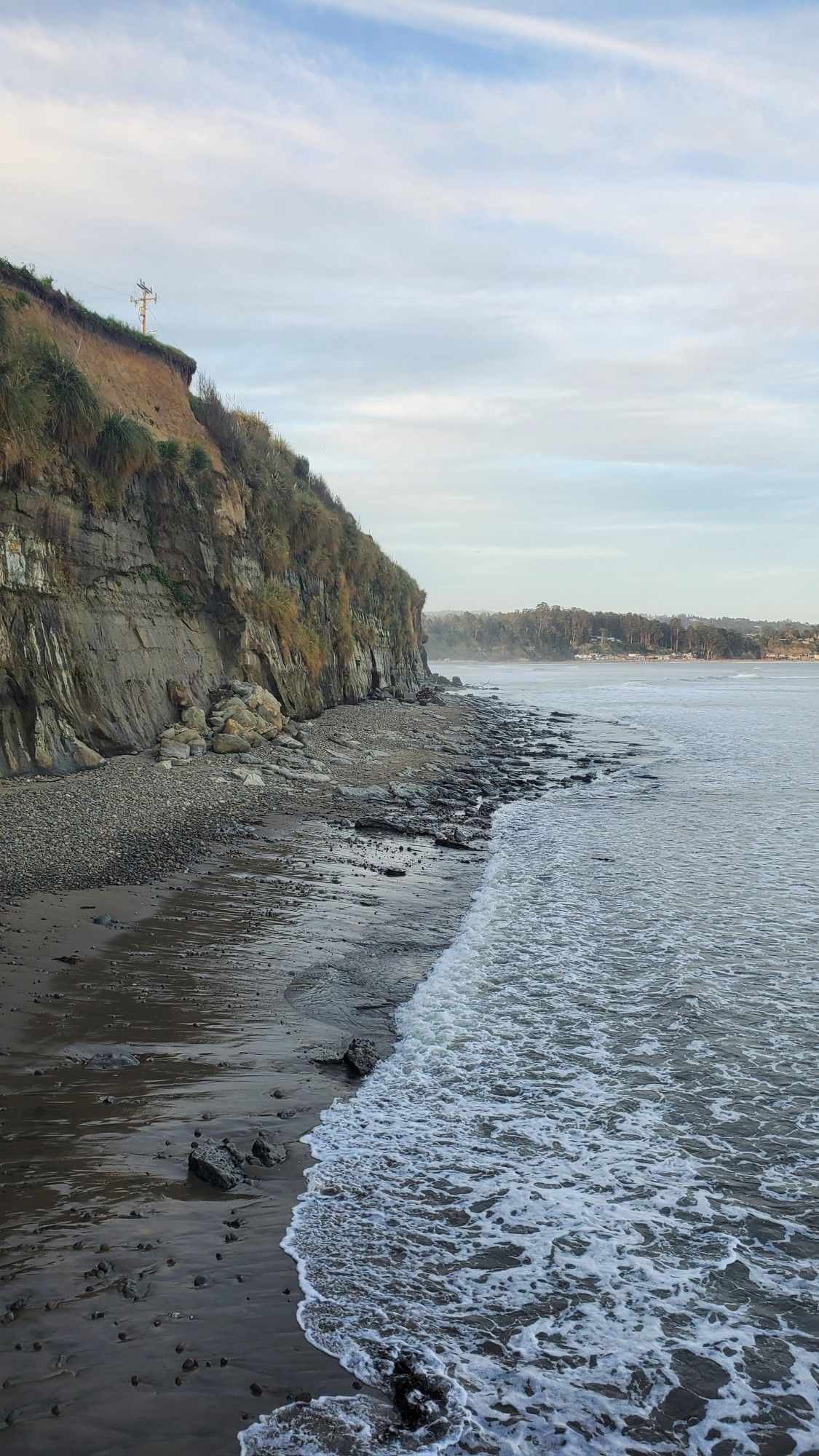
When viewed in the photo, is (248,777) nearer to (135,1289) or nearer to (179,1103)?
(179,1103)

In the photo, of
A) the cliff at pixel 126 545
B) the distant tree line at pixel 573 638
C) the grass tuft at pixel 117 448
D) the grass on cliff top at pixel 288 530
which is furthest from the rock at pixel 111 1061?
the distant tree line at pixel 573 638

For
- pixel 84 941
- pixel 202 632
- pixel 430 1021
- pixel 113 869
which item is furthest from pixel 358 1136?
pixel 202 632

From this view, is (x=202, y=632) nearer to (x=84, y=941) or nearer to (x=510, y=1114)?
(x=84, y=941)

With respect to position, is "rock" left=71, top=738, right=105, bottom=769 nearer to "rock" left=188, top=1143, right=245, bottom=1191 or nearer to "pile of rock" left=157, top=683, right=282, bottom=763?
"pile of rock" left=157, top=683, right=282, bottom=763

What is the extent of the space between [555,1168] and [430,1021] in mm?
2455

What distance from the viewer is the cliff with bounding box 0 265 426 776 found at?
1492cm

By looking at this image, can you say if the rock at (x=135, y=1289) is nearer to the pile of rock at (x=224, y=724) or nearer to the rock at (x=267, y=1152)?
the rock at (x=267, y=1152)

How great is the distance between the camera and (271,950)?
29.8ft

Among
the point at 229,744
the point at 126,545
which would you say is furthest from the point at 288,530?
the point at 229,744

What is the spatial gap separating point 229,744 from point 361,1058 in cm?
1315

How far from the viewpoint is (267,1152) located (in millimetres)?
5340

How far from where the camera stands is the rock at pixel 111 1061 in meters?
6.20

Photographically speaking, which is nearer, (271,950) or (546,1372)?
(546,1372)

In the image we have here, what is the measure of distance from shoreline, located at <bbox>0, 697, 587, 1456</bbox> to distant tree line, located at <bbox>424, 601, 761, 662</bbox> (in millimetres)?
184369
